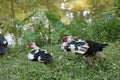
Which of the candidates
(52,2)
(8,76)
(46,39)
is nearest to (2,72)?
(8,76)

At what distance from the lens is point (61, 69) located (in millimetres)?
6258

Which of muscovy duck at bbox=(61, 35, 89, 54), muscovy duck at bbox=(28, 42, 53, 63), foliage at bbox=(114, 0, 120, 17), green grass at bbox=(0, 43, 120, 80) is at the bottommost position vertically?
green grass at bbox=(0, 43, 120, 80)

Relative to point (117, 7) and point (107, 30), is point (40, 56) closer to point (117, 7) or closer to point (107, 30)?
point (107, 30)

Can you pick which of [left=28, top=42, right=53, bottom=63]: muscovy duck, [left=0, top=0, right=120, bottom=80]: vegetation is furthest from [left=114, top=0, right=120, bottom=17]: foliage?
[left=28, top=42, right=53, bottom=63]: muscovy duck

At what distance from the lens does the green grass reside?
19.4 ft

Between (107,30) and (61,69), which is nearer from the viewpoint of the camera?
(61,69)

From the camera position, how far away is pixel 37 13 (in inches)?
347

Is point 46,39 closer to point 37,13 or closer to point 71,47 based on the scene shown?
point 37,13

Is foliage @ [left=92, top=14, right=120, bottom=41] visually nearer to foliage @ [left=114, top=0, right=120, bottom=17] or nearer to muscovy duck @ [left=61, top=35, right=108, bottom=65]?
foliage @ [left=114, top=0, right=120, bottom=17]

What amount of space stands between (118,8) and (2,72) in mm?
3877

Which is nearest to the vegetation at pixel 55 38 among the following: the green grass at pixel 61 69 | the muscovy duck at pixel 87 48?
the green grass at pixel 61 69

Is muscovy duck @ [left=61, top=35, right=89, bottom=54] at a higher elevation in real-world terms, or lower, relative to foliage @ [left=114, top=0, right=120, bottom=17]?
lower

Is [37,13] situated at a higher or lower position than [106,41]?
higher

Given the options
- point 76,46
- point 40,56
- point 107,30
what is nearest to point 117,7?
point 107,30
